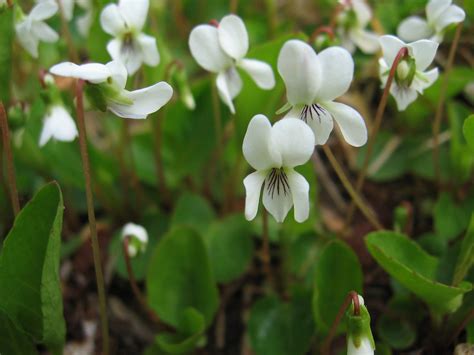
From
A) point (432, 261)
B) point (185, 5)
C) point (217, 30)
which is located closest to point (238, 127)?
point (217, 30)

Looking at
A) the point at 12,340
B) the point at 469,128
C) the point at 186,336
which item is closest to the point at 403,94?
the point at 469,128

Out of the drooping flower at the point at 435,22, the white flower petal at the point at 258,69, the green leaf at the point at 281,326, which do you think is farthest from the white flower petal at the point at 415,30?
the green leaf at the point at 281,326

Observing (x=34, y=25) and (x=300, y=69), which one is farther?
(x=34, y=25)

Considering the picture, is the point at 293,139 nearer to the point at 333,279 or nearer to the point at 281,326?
the point at 333,279

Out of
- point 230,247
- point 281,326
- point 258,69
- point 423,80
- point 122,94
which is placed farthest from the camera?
point 230,247

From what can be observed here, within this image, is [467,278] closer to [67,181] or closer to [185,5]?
[67,181]
